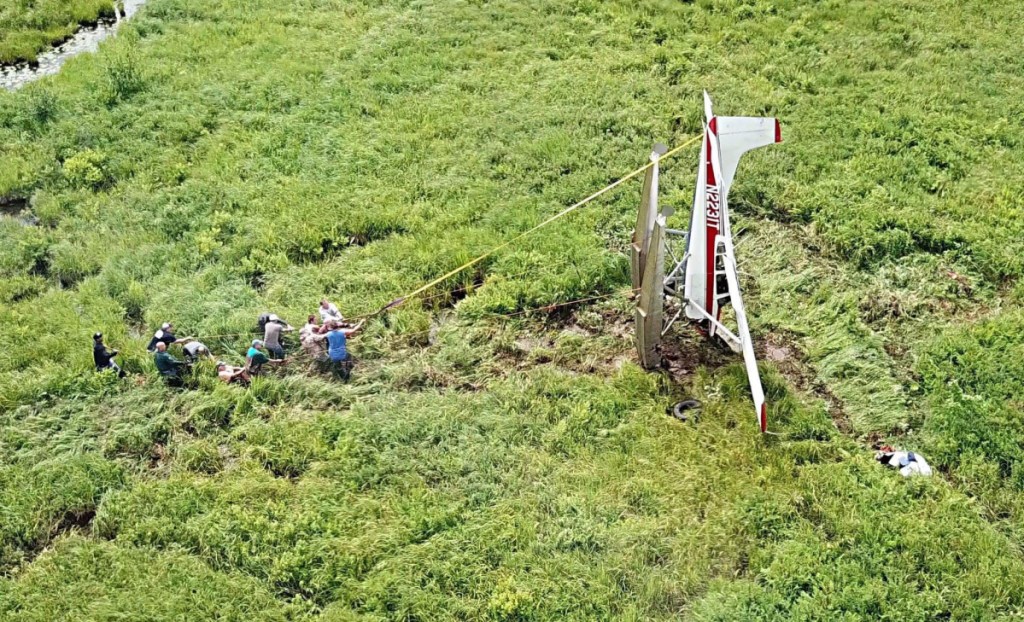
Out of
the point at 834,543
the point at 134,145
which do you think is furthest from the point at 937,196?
the point at 134,145

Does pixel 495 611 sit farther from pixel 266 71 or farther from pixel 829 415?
pixel 266 71

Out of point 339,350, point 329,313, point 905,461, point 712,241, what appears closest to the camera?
point 905,461

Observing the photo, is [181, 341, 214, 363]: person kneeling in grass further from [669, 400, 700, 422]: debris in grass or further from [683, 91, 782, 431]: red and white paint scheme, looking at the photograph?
[683, 91, 782, 431]: red and white paint scheme

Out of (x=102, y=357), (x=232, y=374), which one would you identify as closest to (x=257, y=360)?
(x=232, y=374)

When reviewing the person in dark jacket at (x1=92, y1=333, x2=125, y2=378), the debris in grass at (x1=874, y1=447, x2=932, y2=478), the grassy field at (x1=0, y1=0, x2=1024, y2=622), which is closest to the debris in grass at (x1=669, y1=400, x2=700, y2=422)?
the grassy field at (x1=0, y1=0, x2=1024, y2=622)

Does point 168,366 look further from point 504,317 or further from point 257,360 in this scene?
point 504,317

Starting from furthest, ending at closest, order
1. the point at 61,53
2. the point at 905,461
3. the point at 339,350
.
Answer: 1. the point at 61,53
2. the point at 339,350
3. the point at 905,461
